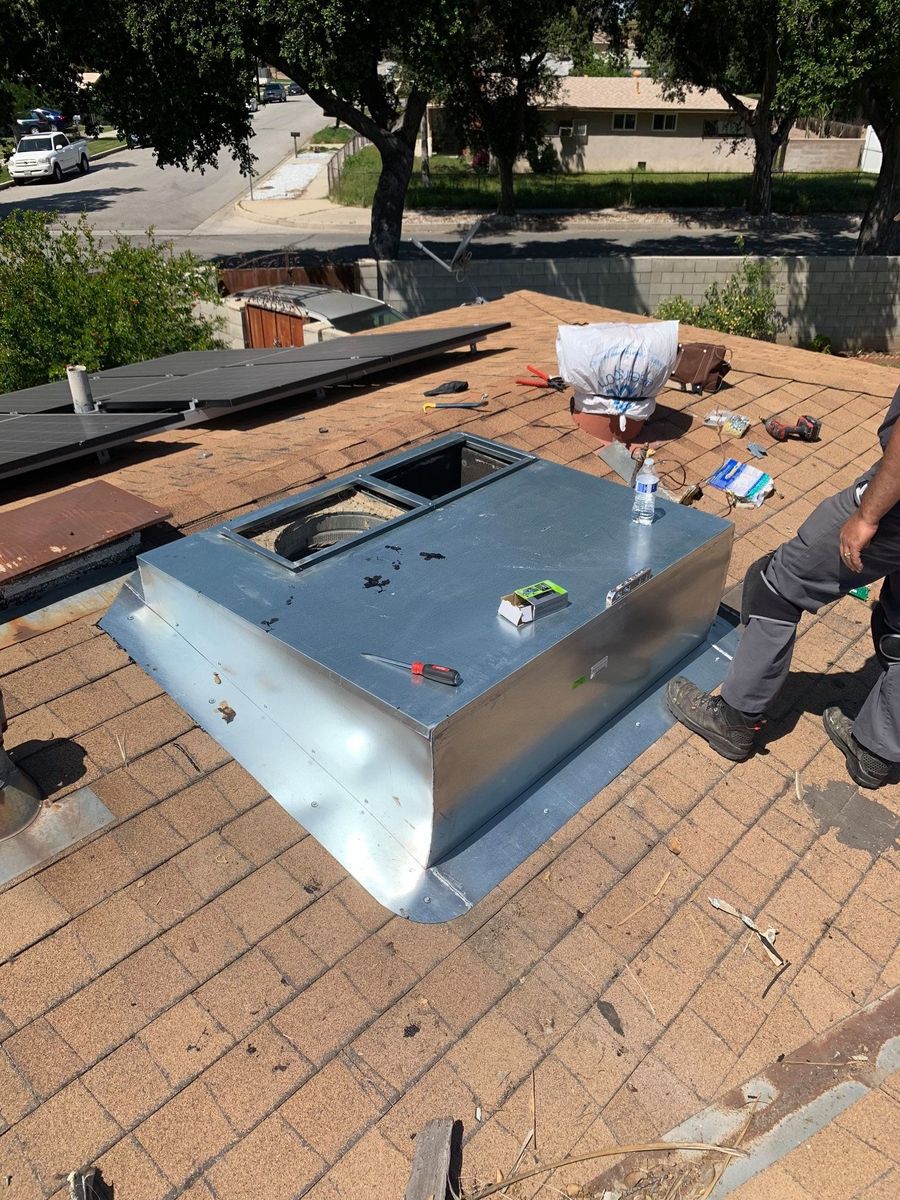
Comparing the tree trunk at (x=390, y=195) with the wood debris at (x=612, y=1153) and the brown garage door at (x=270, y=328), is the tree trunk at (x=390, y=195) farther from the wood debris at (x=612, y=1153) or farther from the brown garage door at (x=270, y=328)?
the wood debris at (x=612, y=1153)

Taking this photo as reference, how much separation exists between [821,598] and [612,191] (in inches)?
1487

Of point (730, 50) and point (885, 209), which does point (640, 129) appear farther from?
point (885, 209)

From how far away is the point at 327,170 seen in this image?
1640 inches

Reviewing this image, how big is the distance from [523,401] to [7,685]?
14.8ft

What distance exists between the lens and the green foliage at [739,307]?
1756 cm

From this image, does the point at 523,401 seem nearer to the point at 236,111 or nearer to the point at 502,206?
the point at 236,111

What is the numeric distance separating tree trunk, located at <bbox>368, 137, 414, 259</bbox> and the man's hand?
19.2 meters

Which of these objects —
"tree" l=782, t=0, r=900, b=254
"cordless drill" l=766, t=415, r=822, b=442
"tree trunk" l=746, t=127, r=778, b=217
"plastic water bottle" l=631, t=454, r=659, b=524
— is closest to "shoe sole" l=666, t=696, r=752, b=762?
"plastic water bottle" l=631, t=454, r=659, b=524

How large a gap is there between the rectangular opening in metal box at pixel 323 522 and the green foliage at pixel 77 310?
12241mm

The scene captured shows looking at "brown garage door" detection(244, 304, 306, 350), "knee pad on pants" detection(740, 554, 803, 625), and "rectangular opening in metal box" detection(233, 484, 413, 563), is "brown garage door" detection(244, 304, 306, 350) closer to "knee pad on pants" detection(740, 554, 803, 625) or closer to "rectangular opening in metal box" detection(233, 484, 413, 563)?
"rectangular opening in metal box" detection(233, 484, 413, 563)

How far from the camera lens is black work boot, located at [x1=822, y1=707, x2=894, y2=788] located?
383cm

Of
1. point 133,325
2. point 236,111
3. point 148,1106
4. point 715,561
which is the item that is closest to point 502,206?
point 236,111

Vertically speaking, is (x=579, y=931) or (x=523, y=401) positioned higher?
(x=523, y=401)

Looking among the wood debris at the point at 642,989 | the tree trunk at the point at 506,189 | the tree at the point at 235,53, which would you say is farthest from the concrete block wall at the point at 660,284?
the wood debris at the point at 642,989
